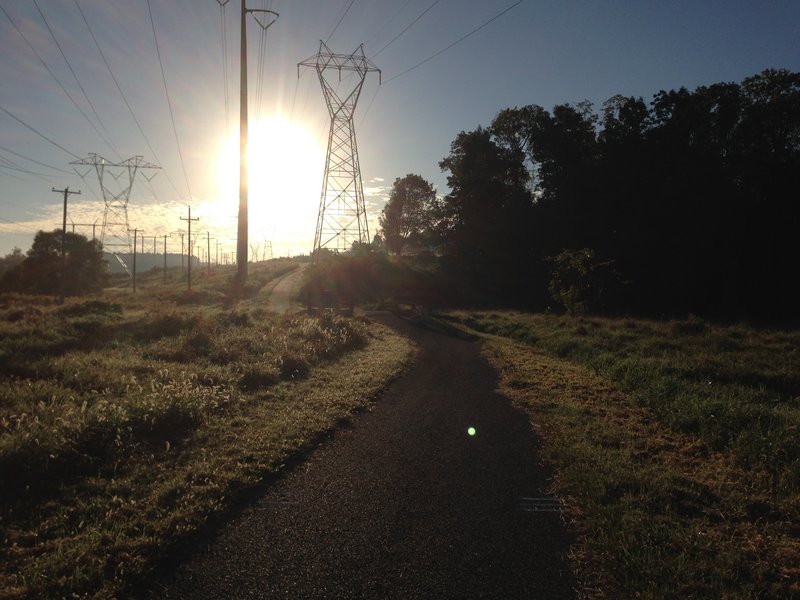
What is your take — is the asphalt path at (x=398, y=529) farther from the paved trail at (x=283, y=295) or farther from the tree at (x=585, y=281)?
the paved trail at (x=283, y=295)

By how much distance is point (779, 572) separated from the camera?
173 inches

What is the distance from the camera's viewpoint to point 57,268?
69.5m

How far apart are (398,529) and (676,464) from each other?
3896mm

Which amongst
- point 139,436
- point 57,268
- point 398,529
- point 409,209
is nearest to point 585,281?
point 139,436

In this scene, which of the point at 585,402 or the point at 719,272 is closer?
the point at 585,402

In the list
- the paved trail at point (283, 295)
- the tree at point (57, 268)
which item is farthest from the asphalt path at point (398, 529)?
the tree at point (57, 268)

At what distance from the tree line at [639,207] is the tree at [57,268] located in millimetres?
43790

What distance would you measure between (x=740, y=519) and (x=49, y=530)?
6045mm

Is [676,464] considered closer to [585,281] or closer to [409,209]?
[585,281]

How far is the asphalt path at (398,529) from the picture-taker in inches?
164

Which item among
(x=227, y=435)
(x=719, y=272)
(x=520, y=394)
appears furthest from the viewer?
(x=719, y=272)

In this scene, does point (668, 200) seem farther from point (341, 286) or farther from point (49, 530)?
point (49, 530)

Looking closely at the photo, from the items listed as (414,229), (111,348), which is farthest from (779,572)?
(414,229)

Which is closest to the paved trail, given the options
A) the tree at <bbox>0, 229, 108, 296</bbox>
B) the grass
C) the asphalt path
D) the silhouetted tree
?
the silhouetted tree
